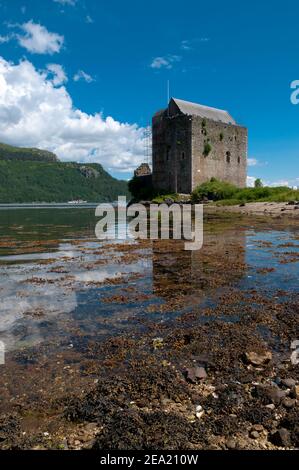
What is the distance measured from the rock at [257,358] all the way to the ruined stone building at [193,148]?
48191mm

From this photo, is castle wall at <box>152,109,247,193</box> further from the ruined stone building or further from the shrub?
the shrub

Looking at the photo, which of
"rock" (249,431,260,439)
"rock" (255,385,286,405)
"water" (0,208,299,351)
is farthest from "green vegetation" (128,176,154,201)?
"rock" (249,431,260,439)

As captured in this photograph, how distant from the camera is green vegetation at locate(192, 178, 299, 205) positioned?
40.5 m

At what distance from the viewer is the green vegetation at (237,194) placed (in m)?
40.5

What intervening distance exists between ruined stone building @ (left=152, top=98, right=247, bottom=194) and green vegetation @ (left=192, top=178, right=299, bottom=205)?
2.53 m

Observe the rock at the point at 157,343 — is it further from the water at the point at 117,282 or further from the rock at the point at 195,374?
the rock at the point at 195,374

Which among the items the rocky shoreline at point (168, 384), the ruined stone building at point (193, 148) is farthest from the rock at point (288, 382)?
the ruined stone building at point (193, 148)

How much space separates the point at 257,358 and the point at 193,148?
49.2 m

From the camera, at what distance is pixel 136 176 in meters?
64.8

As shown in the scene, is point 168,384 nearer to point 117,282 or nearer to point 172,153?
point 117,282

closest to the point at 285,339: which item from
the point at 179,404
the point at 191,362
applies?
the point at 191,362

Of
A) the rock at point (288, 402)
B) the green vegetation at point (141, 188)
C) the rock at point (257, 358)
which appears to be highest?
the green vegetation at point (141, 188)

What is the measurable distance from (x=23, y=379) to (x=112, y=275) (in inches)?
226

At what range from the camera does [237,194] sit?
153ft
